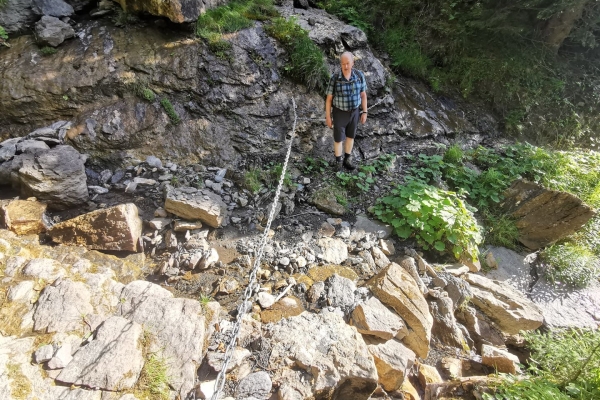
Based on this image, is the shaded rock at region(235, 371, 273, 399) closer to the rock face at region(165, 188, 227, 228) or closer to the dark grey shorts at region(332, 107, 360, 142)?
the rock face at region(165, 188, 227, 228)

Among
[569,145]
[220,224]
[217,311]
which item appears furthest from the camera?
[569,145]

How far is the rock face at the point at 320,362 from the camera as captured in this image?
9.63 ft

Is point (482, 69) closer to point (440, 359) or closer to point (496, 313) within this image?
point (496, 313)

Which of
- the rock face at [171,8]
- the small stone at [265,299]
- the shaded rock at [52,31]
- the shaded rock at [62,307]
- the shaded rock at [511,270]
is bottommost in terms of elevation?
the shaded rock at [62,307]

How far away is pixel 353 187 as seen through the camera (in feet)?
18.9

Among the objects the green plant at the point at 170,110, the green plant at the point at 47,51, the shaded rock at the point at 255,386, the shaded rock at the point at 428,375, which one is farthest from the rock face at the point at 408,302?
the green plant at the point at 47,51

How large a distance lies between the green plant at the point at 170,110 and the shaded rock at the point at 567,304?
681 cm

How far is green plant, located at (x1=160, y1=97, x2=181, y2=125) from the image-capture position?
230 inches

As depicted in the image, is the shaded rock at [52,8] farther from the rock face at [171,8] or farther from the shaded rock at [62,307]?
the shaded rock at [62,307]

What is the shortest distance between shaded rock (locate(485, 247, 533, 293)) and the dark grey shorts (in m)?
3.19

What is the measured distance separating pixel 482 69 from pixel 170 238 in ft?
27.9

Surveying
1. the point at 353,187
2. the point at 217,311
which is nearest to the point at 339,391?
the point at 217,311

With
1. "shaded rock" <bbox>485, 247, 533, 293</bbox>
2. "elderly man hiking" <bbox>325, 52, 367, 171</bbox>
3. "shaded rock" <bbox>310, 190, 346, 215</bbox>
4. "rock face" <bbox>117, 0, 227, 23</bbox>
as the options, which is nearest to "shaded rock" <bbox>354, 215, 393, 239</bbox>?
"shaded rock" <bbox>310, 190, 346, 215</bbox>

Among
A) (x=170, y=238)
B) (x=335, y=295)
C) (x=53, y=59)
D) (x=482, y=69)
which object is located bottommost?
(x=170, y=238)
